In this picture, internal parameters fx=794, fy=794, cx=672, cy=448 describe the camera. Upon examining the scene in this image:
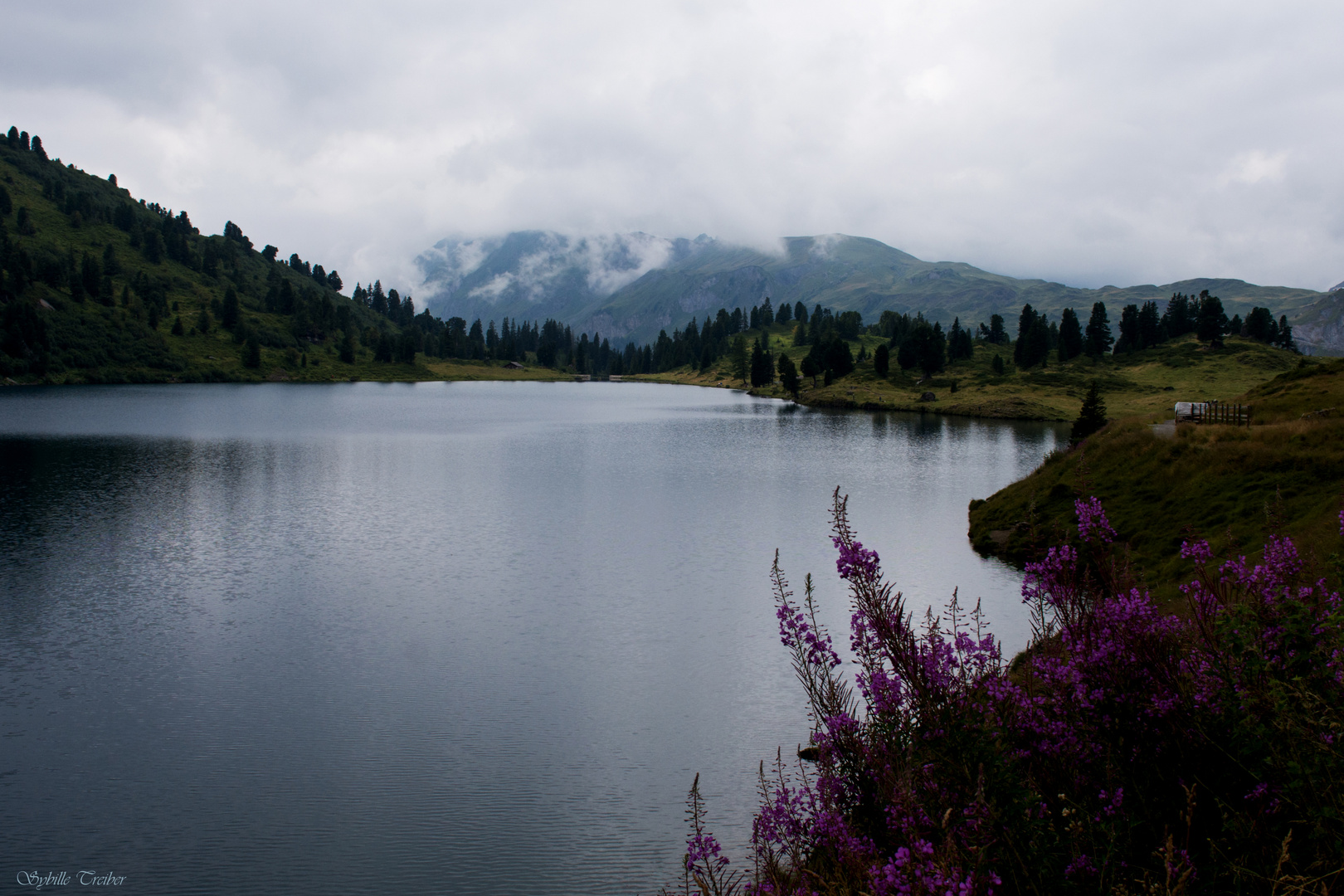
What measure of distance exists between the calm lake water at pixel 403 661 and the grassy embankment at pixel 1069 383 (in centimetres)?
7539

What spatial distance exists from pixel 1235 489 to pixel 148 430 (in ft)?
312

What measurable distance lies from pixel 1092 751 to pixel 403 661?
19.8m

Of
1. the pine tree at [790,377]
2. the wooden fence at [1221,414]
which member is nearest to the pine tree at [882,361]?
the pine tree at [790,377]

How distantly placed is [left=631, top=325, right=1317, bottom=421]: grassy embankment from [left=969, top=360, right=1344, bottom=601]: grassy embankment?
79.0 meters

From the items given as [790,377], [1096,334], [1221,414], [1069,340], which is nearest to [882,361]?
[790,377]

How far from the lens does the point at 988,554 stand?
1468 inches

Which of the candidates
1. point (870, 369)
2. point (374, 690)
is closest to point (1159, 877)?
point (374, 690)

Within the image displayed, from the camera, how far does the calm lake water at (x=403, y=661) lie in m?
15.0

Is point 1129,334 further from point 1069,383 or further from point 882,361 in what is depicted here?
point 882,361

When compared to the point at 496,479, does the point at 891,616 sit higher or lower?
higher

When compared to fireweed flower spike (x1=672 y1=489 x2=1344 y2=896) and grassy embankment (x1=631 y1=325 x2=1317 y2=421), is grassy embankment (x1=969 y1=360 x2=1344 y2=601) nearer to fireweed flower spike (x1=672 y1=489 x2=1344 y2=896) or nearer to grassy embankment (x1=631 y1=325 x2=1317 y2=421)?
fireweed flower spike (x1=672 y1=489 x2=1344 y2=896)

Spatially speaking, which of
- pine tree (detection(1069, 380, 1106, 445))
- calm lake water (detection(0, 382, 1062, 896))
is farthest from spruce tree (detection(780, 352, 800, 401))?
calm lake water (detection(0, 382, 1062, 896))

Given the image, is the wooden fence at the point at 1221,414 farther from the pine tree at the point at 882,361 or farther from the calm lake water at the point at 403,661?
the pine tree at the point at 882,361

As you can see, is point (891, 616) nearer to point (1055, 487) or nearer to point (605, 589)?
point (605, 589)
